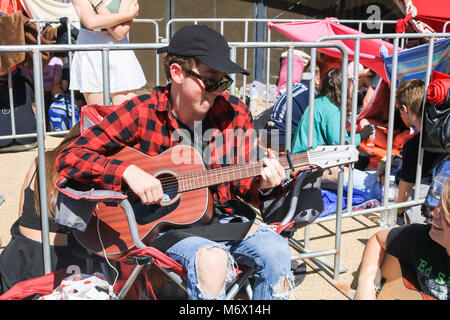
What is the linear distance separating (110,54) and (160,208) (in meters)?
2.03

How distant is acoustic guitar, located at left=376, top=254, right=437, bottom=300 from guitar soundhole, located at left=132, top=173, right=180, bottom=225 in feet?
3.56

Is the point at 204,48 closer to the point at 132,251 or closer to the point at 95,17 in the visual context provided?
the point at 132,251

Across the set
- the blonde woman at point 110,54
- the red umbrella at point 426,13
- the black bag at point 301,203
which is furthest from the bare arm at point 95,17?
the red umbrella at point 426,13

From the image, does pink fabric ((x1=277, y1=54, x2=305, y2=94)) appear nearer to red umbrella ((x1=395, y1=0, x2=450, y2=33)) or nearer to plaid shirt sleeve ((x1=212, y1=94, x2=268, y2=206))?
red umbrella ((x1=395, y1=0, x2=450, y2=33))

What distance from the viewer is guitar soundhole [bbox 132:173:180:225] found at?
2.34m

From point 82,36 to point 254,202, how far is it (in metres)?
2.49

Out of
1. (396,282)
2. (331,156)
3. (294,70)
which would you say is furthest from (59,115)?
(396,282)

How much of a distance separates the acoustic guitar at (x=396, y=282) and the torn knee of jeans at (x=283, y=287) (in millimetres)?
567

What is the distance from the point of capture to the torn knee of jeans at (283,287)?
7.18 feet

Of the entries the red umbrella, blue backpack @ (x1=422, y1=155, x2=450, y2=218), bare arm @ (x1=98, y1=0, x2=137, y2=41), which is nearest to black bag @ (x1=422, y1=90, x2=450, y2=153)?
blue backpack @ (x1=422, y1=155, x2=450, y2=218)

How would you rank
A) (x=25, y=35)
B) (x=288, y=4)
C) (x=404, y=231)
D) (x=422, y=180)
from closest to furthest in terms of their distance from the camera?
(x=404, y=231) < (x=422, y=180) < (x=25, y=35) < (x=288, y=4)

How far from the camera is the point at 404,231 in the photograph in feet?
7.98

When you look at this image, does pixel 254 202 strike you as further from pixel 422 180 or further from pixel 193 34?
pixel 422 180
